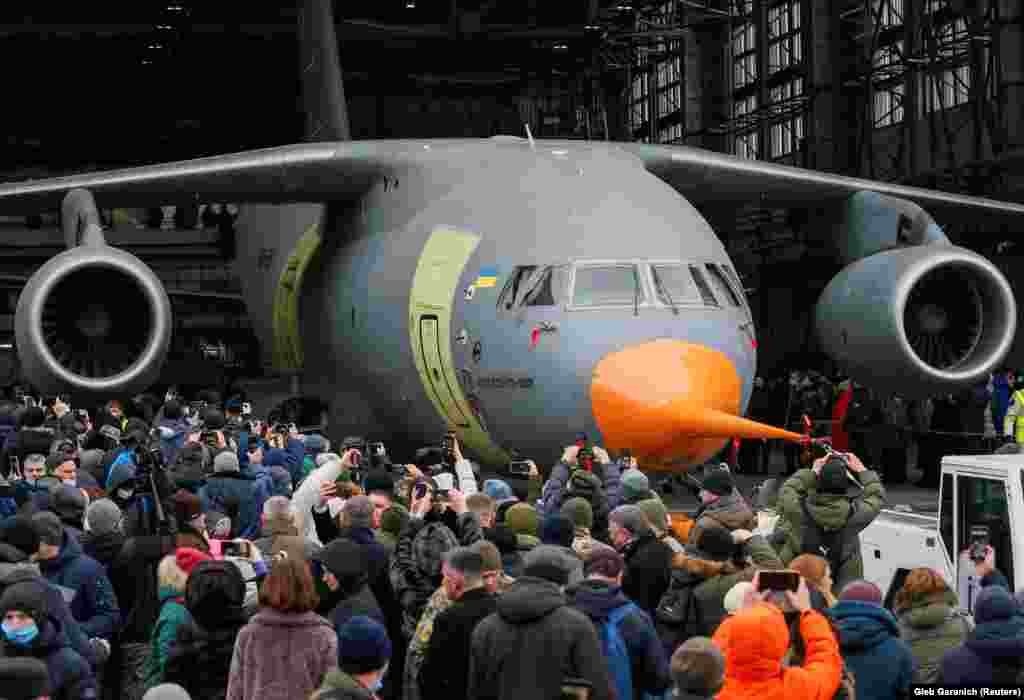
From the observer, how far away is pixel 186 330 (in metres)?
29.1

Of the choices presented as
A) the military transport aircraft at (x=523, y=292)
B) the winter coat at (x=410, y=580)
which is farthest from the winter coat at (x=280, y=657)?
the military transport aircraft at (x=523, y=292)

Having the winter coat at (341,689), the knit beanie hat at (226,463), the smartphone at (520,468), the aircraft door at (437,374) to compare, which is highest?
the aircraft door at (437,374)

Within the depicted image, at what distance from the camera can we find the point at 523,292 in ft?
49.2

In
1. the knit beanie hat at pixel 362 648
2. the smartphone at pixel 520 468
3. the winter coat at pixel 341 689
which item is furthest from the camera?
the smartphone at pixel 520 468

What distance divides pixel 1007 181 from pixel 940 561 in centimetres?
1682

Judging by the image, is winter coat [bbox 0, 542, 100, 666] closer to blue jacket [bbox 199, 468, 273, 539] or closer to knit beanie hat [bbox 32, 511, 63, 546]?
knit beanie hat [bbox 32, 511, 63, 546]

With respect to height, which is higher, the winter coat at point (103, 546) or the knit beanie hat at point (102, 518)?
the knit beanie hat at point (102, 518)

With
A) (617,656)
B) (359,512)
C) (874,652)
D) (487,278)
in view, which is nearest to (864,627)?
(874,652)

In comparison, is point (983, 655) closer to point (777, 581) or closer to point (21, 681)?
point (777, 581)

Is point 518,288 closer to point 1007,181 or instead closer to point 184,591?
point 184,591

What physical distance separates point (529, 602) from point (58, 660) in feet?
5.93

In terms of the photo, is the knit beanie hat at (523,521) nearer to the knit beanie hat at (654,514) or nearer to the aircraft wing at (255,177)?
the knit beanie hat at (654,514)

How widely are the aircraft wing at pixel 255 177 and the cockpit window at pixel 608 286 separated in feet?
12.0

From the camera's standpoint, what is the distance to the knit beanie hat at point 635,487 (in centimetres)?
1027
